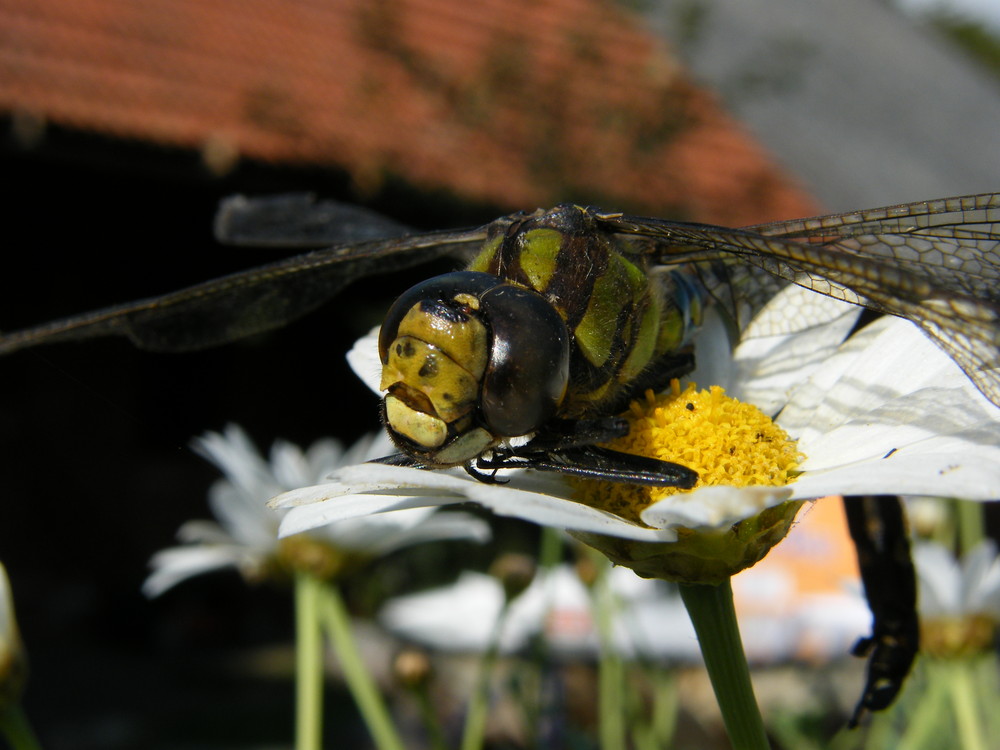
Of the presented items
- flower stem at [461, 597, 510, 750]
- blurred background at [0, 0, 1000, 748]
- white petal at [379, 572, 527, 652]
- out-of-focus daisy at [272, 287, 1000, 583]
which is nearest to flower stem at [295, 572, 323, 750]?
flower stem at [461, 597, 510, 750]

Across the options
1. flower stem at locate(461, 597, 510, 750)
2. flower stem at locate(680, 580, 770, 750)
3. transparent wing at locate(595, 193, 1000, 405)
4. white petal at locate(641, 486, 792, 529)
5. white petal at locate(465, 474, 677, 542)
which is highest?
transparent wing at locate(595, 193, 1000, 405)

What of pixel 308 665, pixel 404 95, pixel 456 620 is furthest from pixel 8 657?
pixel 404 95

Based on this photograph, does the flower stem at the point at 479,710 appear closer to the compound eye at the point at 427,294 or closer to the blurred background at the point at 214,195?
the compound eye at the point at 427,294

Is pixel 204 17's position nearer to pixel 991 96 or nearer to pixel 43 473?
pixel 43 473

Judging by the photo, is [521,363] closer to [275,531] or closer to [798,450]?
[798,450]

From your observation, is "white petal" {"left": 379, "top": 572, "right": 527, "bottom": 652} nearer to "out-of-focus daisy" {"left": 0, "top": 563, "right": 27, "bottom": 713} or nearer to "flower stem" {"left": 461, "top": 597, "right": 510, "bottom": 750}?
"flower stem" {"left": 461, "top": 597, "right": 510, "bottom": 750}

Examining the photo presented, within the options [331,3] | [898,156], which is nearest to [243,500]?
[331,3]
